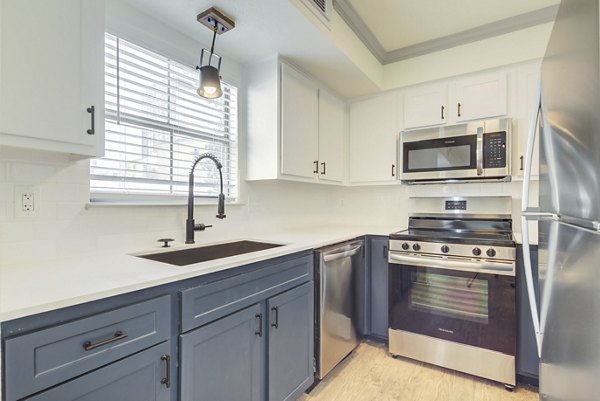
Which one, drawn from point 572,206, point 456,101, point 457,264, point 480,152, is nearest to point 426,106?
point 456,101

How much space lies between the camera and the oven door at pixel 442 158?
7.86 feet

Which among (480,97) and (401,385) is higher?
(480,97)

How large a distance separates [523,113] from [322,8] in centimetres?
170

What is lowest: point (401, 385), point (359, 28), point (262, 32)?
point (401, 385)

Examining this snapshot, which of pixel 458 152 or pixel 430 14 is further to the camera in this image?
pixel 458 152

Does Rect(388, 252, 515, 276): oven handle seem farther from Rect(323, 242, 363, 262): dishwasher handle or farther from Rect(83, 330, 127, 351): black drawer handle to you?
Rect(83, 330, 127, 351): black drawer handle

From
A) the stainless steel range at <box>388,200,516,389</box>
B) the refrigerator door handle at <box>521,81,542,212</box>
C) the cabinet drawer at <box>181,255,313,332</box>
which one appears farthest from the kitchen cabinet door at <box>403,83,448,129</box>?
the cabinet drawer at <box>181,255,313,332</box>

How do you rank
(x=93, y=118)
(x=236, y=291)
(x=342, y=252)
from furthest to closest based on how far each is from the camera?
(x=342, y=252), (x=236, y=291), (x=93, y=118)

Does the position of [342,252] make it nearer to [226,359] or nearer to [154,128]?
[226,359]

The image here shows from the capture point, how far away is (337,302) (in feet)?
6.70

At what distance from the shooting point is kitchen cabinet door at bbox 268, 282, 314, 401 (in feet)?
5.07

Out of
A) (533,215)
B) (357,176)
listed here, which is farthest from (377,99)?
(533,215)

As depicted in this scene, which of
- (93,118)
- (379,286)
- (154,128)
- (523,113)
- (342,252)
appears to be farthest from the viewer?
(379,286)

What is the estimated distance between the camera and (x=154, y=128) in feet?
5.85
